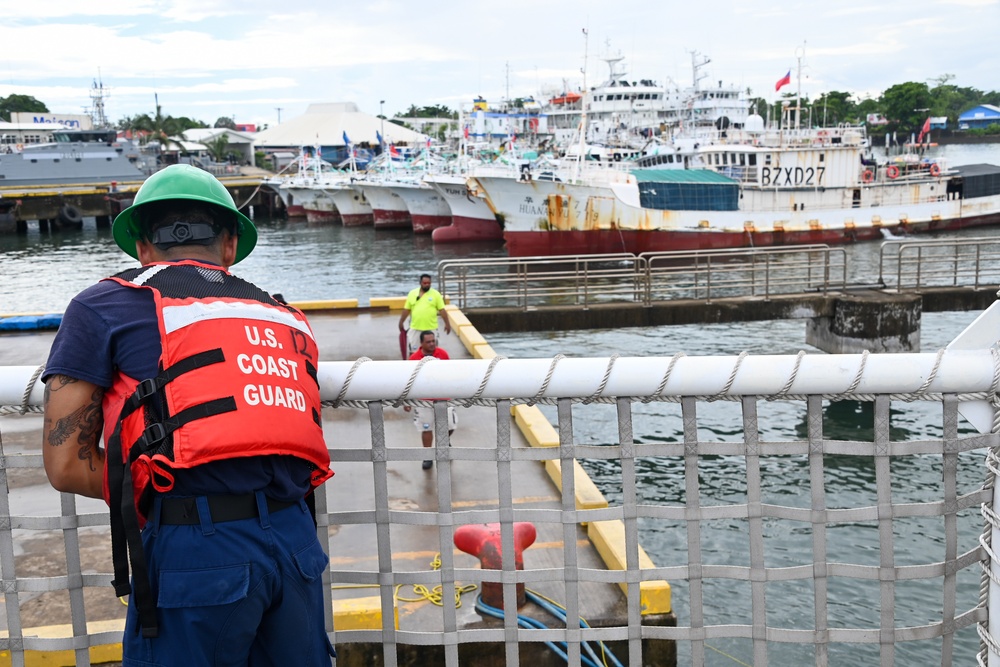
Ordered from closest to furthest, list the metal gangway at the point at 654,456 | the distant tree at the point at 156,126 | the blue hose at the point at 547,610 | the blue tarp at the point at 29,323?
the metal gangway at the point at 654,456
the blue hose at the point at 547,610
the blue tarp at the point at 29,323
the distant tree at the point at 156,126

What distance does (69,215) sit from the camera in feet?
204

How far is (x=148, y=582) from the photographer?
220cm

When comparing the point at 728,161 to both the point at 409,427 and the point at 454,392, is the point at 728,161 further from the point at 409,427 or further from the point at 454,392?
the point at 454,392

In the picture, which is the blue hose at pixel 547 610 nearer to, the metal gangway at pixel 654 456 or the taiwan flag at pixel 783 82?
the metal gangway at pixel 654 456

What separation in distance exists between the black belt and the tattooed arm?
25cm

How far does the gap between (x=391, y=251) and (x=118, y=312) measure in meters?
46.5

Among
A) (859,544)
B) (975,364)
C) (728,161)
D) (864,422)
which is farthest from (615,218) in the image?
(975,364)

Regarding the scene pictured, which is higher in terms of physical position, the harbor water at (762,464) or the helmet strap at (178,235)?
the helmet strap at (178,235)

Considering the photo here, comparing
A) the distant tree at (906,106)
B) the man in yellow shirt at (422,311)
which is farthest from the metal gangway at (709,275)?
the distant tree at (906,106)

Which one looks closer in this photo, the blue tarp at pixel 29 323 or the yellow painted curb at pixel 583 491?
the yellow painted curb at pixel 583 491

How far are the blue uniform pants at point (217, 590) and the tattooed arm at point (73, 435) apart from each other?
0.23 meters

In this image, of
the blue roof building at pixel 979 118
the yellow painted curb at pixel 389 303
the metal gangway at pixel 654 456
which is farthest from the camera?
the blue roof building at pixel 979 118

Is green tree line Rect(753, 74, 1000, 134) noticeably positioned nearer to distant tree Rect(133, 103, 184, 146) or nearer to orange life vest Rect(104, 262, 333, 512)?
distant tree Rect(133, 103, 184, 146)

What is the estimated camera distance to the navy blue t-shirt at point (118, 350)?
223 cm
